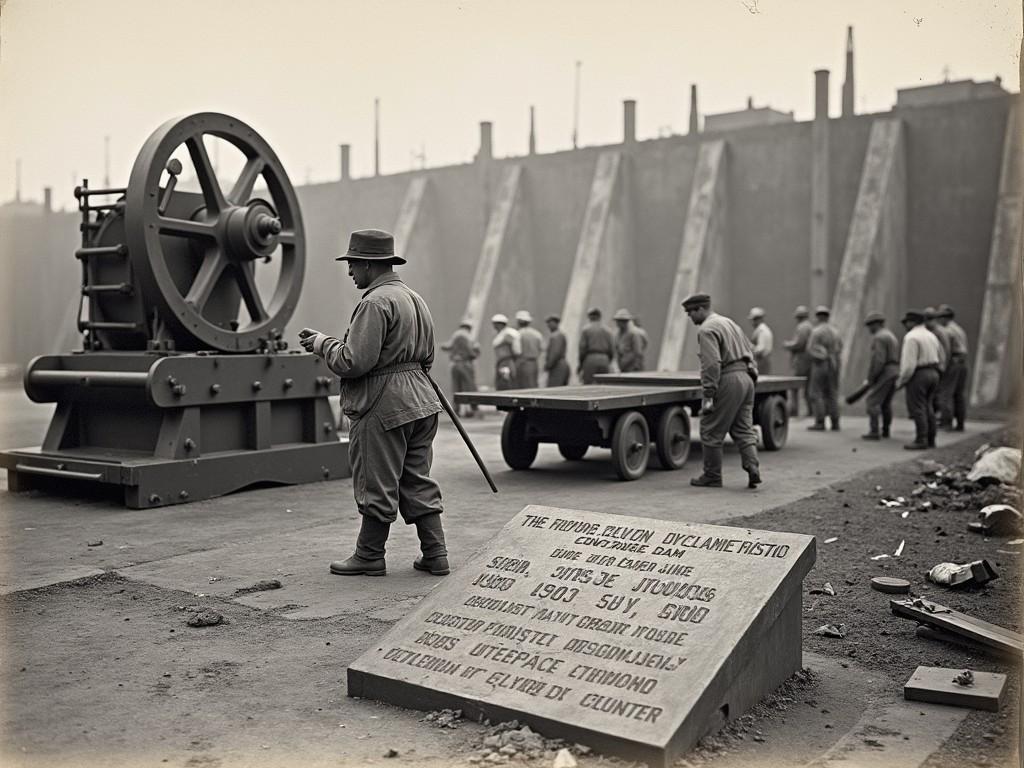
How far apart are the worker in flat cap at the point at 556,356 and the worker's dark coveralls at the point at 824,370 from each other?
368cm

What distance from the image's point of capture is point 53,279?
1377 inches

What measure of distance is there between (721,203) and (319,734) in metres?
19.5

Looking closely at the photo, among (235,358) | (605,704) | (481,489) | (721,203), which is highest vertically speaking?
(721,203)

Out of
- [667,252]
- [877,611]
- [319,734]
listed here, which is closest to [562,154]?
[667,252]

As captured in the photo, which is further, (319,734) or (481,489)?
(481,489)

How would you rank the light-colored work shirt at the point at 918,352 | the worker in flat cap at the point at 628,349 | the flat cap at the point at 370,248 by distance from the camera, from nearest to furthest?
the flat cap at the point at 370,248
the light-colored work shirt at the point at 918,352
the worker in flat cap at the point at 628,349

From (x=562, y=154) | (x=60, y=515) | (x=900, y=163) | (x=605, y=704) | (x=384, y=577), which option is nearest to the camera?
(x=605, y=704)

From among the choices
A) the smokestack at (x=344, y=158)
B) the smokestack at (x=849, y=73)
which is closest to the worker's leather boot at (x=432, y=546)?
the smokestack at (x=849, y=73)

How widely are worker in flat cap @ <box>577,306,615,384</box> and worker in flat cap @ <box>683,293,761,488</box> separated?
6.05 meters

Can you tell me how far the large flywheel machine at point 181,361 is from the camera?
8.12 meters

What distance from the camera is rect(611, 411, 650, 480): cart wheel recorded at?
374 inches

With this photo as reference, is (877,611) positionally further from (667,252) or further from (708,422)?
(667,252)

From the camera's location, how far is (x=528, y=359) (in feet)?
53.1

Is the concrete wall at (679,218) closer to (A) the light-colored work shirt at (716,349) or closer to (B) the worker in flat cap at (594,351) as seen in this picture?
(B) the worker in flat cap at (594,351)
